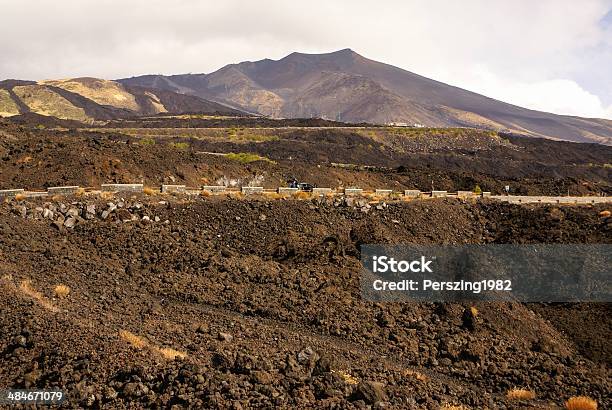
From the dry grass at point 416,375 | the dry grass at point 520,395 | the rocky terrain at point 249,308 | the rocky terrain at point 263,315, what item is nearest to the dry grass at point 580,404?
the rocky terrain at point 249,308

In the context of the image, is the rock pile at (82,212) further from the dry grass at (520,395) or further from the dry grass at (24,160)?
the dry grass at (520,395)

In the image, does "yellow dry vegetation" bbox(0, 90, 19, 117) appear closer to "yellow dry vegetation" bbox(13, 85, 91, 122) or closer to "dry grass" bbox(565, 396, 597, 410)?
"yellow dry vegetation" bbox(13, 85, 91, 122)

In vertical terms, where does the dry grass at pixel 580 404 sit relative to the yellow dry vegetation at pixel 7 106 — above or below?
below

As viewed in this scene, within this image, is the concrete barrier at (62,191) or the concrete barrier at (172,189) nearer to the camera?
the concrete barrier at (62,191)

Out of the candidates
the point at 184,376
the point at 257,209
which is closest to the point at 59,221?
the point at 257,209

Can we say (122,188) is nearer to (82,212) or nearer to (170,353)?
(82,212)

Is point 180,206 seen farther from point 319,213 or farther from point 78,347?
point 78,347
